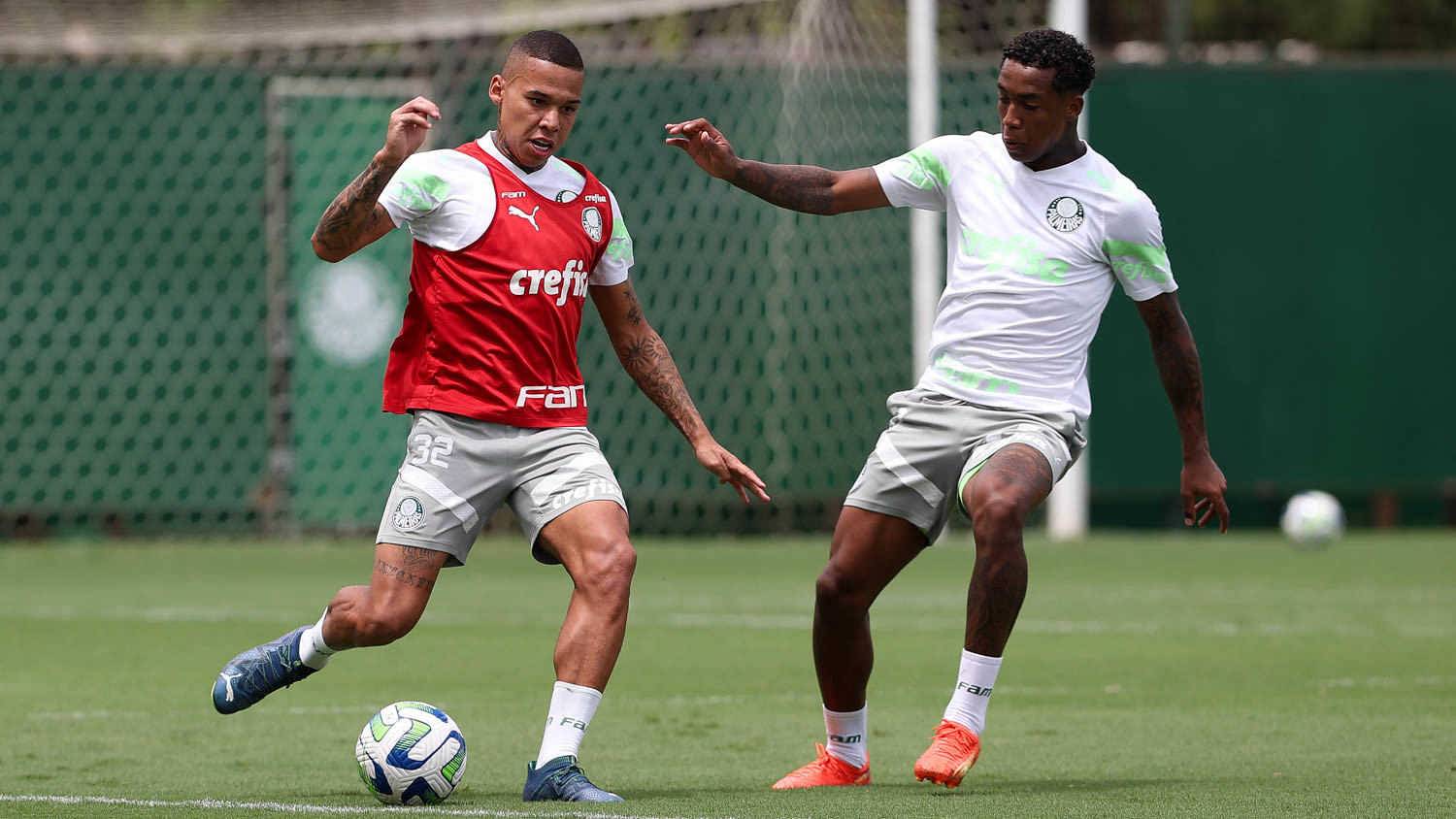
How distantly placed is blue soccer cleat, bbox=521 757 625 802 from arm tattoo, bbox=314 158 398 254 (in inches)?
58.1

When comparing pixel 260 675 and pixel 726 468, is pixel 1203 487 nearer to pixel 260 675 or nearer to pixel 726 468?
pixel 726 468

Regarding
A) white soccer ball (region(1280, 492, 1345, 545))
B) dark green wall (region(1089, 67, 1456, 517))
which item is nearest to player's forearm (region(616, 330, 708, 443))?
white soccer ball (region(1280, 492, 1345, 545))

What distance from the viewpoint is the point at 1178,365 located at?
20.7 feet

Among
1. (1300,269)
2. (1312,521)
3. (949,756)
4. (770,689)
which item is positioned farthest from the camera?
(1300,269)

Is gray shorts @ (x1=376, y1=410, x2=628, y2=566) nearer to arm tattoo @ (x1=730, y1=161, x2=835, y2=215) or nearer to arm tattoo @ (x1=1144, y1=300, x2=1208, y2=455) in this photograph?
arm tattoo @ (x1=730, y1=161, x2=835, y2=215)

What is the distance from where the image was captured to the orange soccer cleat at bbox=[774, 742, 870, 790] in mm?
6059

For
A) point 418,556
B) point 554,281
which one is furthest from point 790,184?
point 418,556

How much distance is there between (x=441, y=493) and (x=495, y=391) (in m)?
0.32

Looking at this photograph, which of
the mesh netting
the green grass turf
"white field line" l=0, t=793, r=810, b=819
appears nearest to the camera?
"white field line" l=0, t=793, r=810, b=819

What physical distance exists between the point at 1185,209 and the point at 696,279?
435 centimetres

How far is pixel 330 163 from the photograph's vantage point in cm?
1703

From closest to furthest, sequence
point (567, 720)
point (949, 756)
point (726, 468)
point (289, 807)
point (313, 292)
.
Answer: point (289, 807), point (567, 720), point (949, 756), point (726, 468), point (313, 292)

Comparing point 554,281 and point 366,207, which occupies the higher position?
point 366,207

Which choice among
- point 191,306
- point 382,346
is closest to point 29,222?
point 191,306
